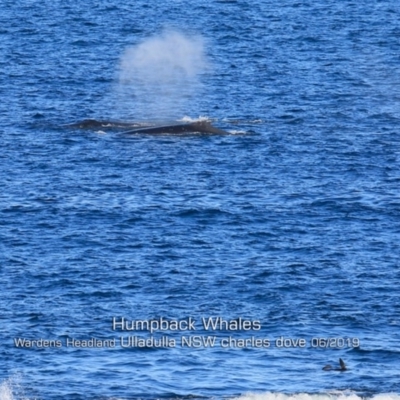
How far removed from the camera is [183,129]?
9856 centimetres

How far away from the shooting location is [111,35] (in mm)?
150125

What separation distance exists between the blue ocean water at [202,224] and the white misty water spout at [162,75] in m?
0.39

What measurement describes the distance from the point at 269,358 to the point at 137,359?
5.14 meters

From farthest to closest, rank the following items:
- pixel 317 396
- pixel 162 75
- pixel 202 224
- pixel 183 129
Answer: pixel 162 75, pixel 183 129, pixel 202 224, pixel 317 396

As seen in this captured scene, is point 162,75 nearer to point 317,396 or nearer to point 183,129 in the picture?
point 183,129

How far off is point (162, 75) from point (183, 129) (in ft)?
106

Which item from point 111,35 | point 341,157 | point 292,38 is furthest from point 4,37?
point 341,157

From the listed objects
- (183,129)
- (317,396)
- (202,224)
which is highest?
(317,396)

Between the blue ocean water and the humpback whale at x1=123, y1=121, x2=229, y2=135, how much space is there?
3.61 feet

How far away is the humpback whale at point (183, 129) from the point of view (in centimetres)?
9812

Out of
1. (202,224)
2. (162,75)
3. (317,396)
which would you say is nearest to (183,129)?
(202,224)

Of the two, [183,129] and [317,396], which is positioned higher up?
[317,396]

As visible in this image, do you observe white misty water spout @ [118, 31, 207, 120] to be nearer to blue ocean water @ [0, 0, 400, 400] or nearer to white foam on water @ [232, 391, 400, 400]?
blue ocean water @ [0, 0, 400, 400]

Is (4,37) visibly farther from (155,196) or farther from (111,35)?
(155,196)
